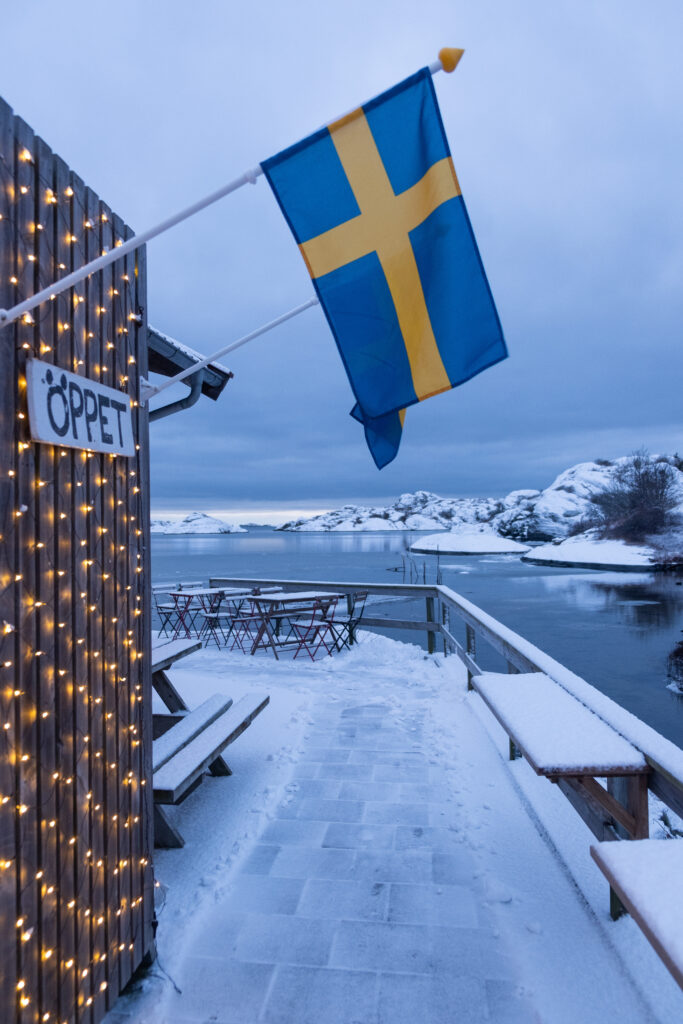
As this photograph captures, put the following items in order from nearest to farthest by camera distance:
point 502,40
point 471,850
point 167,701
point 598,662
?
point 471,850 → point 502,40 → point 167,701 → point 598,662

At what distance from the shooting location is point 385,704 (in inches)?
230

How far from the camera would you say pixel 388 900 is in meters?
2.74

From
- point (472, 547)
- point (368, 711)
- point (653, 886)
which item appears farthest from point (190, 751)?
point (472, 547)

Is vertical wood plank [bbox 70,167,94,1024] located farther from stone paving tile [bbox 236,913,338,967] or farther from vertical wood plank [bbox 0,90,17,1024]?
stone paving tile [bbox 236,913,338,967]

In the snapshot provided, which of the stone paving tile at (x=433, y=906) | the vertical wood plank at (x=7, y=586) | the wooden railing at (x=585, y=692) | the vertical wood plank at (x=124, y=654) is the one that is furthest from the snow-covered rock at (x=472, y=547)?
the vertical wood plank at (x=7, y=586)

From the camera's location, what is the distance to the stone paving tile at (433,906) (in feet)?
8.46

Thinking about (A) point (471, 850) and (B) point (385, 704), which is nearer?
(A) point (471, 850)

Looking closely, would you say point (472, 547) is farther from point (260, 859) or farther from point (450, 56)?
point (450, 56)

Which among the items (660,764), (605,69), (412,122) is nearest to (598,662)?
(605,69)

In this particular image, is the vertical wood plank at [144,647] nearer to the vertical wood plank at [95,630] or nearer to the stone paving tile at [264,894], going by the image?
the vertical wood plank at [95,630]

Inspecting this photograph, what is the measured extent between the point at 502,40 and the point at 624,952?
561cm

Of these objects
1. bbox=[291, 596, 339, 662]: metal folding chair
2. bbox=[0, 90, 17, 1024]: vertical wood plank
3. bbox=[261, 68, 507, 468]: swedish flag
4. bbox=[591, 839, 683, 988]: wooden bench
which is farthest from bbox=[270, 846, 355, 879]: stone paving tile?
bbox=[291, 596, 339, 662]: metal folding chair

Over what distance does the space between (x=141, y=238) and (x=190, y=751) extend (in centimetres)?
277

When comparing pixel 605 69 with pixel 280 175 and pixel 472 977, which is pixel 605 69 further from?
pixel 472 977
